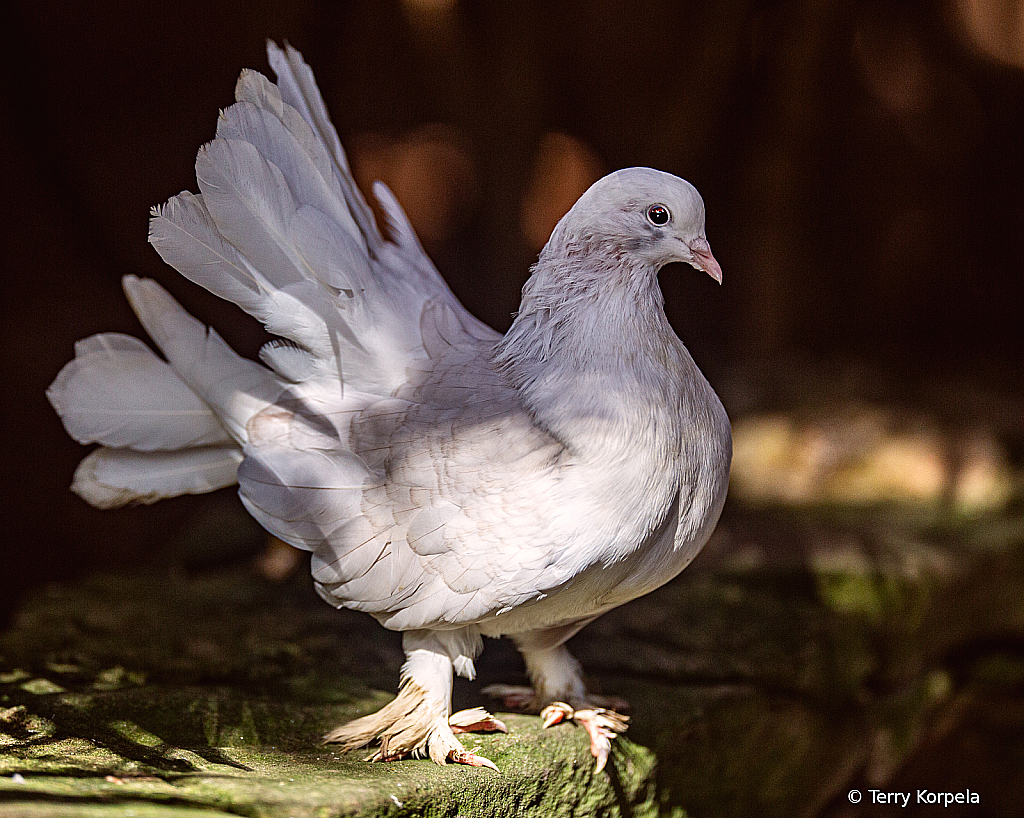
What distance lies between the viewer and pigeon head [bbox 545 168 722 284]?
221cm

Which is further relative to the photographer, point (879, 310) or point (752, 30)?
point (879, 310)

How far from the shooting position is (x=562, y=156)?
459 cm

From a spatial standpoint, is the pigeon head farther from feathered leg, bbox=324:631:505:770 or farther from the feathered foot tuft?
the feathered foot tuft

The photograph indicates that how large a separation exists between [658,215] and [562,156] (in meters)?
2.48

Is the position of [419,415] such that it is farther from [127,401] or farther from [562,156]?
[562,156]

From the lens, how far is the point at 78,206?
429 centimetres

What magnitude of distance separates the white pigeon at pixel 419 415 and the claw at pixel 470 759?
0.01 metres

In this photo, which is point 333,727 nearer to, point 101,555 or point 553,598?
point 553,598

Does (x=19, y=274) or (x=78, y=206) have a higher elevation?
(x=78, y=206)

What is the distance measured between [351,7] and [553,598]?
3.30m

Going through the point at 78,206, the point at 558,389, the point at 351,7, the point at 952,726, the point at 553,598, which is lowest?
the point at 952,726

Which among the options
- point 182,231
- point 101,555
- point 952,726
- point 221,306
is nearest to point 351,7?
point 221,306

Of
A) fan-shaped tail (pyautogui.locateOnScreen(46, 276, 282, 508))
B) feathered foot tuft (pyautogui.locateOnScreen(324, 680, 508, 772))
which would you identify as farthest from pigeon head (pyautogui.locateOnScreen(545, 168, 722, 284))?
feathered foot tuft (pyautogui.locateOnScreen(324, 680, 508, 772))

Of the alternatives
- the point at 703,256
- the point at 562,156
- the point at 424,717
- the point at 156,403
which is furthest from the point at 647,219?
the point at 562,156
